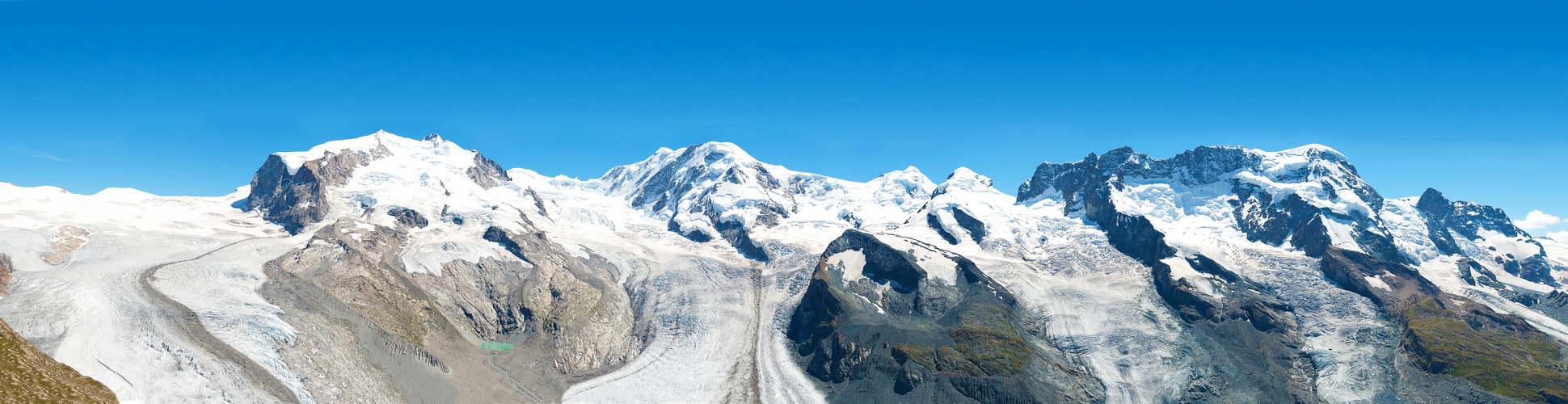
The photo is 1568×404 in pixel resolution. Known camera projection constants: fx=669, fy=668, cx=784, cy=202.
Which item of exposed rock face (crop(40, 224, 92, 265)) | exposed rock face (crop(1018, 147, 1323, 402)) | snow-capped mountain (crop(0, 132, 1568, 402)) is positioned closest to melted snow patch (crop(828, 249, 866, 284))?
snow-capped mountain (crop(0, 132, 1568, 402))

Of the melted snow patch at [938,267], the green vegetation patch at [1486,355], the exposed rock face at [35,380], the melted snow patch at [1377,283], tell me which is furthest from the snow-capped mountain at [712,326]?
the exposed rock face at [35,380]

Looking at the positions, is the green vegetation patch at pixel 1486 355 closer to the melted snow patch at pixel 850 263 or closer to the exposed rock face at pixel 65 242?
the melted snow patch at pixel 850 263

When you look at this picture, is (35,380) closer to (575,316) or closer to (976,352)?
(575,316)

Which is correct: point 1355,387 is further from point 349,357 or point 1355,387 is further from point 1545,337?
point 349,357

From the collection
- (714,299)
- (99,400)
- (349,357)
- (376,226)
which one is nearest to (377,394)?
(349,357)

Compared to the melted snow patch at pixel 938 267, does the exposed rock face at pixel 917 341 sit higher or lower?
lower

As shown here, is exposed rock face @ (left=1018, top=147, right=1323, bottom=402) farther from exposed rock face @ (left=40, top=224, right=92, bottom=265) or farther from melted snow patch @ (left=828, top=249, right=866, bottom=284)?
exposed rock face @ (left=40, top=224, right=92, bottom=265)

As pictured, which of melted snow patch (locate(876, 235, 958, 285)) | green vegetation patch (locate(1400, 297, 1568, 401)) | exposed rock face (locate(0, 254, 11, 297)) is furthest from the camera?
melted snow patch (locate(876, 235, 958, 285))
